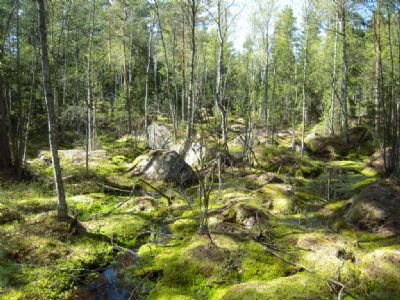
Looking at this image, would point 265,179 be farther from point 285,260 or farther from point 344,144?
point 344,144

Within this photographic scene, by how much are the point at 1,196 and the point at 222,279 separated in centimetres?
821

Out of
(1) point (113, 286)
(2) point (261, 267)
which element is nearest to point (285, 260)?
(2) point (261, 267)

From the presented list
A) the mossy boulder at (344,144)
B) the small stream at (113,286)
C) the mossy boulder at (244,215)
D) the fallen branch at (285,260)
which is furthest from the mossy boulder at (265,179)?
the mossy boulder at (344,144)

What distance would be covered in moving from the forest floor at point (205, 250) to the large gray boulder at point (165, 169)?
2983 millimetres

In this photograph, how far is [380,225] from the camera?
6.88 meters

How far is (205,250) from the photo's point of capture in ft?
18.7

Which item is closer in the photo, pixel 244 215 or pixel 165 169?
pixel 244 215

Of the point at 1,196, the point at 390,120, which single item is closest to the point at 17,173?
the point at 1,196

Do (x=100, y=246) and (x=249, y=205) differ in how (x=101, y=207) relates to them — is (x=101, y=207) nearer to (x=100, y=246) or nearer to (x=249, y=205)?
(x=100, y=246)

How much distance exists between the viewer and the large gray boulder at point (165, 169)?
1356 cm

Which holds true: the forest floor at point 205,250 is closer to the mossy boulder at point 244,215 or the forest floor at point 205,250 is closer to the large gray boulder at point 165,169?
the mossy boulder at point 244,215

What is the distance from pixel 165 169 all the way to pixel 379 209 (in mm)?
8686

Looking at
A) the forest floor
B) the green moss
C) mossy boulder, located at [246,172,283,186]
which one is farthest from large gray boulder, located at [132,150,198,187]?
the green moss

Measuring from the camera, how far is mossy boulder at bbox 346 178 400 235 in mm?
6793
